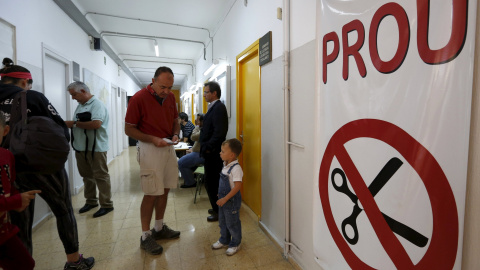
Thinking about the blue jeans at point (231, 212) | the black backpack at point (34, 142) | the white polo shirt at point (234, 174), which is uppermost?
the black backpack at point (34, 142)

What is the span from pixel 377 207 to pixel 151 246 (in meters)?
1.81

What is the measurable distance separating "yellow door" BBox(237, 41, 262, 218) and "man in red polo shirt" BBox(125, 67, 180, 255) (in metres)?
0.96

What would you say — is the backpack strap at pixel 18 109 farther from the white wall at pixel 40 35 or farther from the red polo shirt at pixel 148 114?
the white wall at pixel 40 35

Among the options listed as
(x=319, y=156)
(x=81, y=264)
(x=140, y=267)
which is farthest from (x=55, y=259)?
(x=319, y=156)

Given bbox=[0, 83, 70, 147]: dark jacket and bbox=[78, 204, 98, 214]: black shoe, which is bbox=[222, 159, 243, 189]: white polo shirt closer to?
bbox=[0, 83, 70, 147]: dark jacket

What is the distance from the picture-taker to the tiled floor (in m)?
1.84

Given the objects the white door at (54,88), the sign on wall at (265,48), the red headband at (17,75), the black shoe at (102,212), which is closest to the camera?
the red headband at (17,75)

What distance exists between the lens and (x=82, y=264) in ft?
5.67

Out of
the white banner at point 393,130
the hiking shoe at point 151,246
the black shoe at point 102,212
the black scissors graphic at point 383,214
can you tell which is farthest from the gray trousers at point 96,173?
the black scissors graphic at point 383,214

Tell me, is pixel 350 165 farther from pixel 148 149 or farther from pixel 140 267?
pixel 140 267

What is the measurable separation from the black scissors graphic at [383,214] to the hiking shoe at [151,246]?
5.14 feet

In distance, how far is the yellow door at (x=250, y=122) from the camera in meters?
2.56

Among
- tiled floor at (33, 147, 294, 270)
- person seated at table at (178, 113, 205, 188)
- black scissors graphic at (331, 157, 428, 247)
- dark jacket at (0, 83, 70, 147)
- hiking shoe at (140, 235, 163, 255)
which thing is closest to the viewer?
black scissors graphic at (331, 157, 428, 247)

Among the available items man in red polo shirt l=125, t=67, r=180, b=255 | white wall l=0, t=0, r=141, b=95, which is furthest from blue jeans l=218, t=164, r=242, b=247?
white wall l=0, t=0, r=141, b=95
